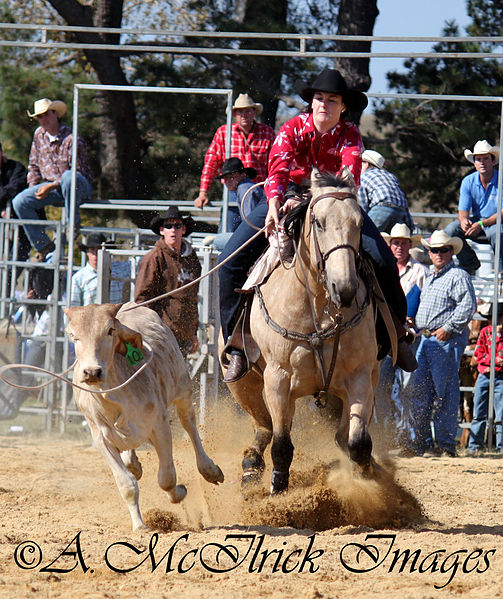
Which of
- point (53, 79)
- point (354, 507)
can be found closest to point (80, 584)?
point (354, 507)

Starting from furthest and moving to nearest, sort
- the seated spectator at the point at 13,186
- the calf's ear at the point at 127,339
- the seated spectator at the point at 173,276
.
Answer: the seated spectator at the point at 13,186 < the seated spectator at the point at 173,276 < the calf's ear at the point at 127,339

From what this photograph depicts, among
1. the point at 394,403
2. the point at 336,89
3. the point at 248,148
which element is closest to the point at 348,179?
the point at 336,89

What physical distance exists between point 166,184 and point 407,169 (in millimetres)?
4220

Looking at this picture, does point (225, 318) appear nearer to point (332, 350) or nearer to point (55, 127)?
point (332, 350)

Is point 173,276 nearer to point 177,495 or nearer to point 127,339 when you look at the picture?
point 127,339

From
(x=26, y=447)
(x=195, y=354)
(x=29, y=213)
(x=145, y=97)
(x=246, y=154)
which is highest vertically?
(x=145, y=97)

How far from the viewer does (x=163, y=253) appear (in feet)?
30.8

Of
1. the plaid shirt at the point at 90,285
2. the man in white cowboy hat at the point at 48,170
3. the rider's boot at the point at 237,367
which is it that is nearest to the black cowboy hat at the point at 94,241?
the plaid shirt at the point at 90,285

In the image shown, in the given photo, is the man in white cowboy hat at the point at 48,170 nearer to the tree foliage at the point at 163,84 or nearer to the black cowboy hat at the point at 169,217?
the black cowboy hat at the point at 169,217

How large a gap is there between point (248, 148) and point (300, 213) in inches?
197

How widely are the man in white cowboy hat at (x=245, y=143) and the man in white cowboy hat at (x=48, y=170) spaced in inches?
61.8

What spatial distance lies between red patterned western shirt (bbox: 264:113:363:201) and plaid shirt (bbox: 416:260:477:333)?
3.62 m

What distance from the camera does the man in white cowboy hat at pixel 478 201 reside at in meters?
11.0

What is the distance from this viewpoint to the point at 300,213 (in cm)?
593
